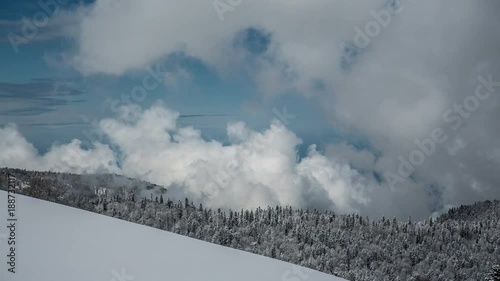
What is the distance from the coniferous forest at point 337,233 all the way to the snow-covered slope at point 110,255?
1825 cm

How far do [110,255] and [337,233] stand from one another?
37585mm

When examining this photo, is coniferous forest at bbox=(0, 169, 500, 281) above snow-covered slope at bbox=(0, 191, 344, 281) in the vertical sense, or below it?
above

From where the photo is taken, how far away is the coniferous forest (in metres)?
28.0

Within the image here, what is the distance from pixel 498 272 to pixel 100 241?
8.84 metres

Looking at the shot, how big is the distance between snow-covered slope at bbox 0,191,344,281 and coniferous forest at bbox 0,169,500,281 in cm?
1825

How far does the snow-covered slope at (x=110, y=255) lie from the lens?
12.0ft

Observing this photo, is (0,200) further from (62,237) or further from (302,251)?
(302,251)

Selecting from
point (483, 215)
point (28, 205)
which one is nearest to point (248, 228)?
point (483, 215)

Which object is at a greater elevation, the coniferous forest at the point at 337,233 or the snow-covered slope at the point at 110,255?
the coniferous forest at the point at 337,233

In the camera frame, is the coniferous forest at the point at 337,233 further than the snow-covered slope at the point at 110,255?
Yes

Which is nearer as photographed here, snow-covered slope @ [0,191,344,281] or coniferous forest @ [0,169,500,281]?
snow-covered slope @ [0,191,344,281]

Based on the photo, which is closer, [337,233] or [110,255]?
[110,255]

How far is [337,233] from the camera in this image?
130 feet

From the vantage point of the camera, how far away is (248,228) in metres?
36.1
